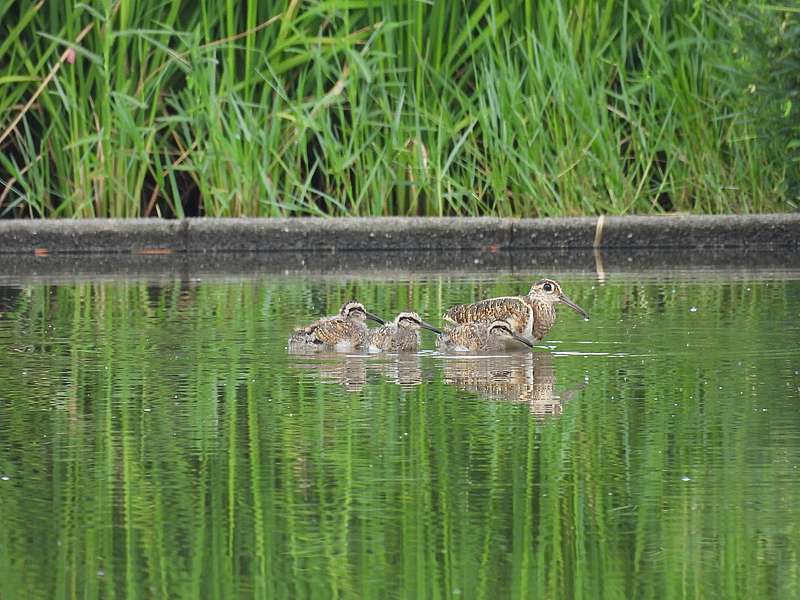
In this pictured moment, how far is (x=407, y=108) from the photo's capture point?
16219 millimetres

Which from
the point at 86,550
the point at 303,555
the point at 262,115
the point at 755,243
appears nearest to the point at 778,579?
the point at 303,555

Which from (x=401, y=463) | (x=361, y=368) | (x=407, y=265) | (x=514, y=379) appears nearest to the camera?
(x=401, y=463)

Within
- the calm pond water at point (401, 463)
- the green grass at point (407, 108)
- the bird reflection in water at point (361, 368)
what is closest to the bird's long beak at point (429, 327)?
the bird reflection in water at point (361, 368)

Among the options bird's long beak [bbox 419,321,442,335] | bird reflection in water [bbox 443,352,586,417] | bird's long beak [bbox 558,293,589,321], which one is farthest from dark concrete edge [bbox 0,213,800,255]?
bird reflection in water [bbox 443,352,586,417]

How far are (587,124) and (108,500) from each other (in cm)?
999

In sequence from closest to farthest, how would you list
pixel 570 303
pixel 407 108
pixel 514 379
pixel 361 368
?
pixel 514 379, pixel 361 368, pixel 570 303, pixel 407 108

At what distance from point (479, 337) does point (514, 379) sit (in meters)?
0.96

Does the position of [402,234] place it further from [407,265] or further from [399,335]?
[399,335]

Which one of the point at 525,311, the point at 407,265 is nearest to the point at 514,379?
the point at 525,311

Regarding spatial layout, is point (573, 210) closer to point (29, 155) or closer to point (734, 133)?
point (734, 133)

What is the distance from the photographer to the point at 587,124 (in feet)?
50.8

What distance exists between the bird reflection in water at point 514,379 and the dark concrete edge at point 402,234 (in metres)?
5.89

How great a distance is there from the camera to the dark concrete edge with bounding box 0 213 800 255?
1520 cm

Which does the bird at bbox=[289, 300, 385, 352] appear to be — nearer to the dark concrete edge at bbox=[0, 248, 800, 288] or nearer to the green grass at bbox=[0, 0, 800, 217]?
the dark concrete edge at bbox=[0, 248, 800, 288]
